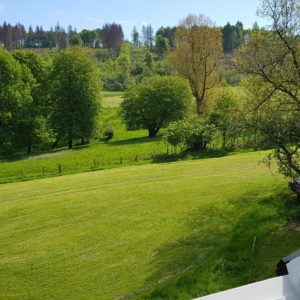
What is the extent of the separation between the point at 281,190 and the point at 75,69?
38981 millimetres

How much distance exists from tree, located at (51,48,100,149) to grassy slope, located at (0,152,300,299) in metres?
28.3

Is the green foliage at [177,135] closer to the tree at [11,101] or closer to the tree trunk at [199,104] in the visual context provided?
the tree at [11,101]

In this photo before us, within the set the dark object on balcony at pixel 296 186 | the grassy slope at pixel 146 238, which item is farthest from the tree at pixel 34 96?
the dark object on balcony at pixel 296 186

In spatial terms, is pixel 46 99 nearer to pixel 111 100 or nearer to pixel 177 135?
pixel 177 135

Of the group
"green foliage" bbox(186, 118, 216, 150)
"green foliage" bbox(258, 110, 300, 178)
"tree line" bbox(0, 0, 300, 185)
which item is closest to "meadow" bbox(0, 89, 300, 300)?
"green foliage" bbox(258, 110, 300, 178)

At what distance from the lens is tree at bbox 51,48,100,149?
52438mm

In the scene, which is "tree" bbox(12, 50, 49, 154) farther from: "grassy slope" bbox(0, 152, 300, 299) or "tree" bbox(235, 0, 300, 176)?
"tree" bbox(235, 0, 300, 176)

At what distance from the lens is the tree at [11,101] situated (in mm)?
47906

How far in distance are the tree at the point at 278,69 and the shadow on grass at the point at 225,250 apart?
6.96 ft

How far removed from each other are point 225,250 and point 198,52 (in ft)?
154

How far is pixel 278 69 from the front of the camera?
16.2 metres

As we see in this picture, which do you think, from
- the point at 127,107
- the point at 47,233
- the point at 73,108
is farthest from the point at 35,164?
the point at 47,233

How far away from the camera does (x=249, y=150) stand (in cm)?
3769

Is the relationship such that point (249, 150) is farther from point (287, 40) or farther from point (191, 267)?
point (191, 267)
